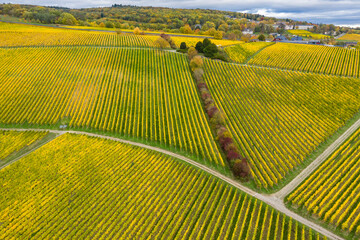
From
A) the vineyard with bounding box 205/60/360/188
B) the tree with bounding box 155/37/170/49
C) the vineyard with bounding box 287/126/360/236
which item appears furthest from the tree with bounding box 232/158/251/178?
the tree with bounding box 155/37/170/49

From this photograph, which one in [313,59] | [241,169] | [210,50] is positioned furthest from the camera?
[210,50]

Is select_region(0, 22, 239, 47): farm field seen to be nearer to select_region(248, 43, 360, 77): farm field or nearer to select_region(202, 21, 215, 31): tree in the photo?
select_region(248, 43, 360, 77): farm field

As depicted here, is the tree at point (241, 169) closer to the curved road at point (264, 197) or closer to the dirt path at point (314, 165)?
the curved road at point (264, 197)

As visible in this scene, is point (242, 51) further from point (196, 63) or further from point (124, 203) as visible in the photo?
point (124, 203)

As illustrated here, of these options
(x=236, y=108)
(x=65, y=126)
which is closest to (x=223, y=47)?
(x=236, y=108)

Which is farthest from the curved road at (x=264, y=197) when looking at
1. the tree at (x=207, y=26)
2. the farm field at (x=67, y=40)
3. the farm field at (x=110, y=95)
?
the tree at (x=207, y=26)

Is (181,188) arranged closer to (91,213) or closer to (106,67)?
(91,213)

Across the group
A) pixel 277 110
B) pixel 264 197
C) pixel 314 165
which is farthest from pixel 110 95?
pixel 314 165
